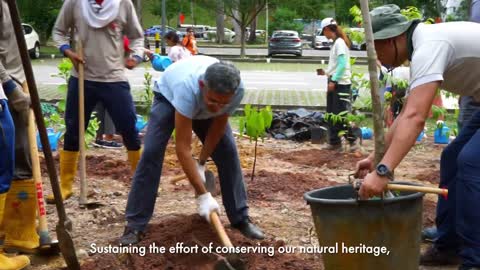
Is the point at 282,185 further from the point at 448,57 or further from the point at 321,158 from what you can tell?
the point at 448,57

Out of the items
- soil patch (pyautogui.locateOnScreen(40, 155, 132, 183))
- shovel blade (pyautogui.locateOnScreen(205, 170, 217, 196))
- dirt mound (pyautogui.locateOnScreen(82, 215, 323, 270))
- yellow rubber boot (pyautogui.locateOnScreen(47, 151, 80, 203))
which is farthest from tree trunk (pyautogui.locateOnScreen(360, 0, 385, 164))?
soil patch (pyautogui.locateOnScreen(40, 155, 132, 183))

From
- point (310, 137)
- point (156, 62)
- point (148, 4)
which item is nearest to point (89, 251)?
point (156, 62)

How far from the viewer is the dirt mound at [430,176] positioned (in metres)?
6.40

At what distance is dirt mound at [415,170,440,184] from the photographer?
6396mm

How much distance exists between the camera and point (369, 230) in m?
3.26

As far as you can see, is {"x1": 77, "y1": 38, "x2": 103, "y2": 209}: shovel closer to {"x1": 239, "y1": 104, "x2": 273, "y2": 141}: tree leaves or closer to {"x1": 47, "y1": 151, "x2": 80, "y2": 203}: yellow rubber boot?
{"x1": 47, "y1": 151, "x2": 80, "y2": 203}: yellow rubber boot

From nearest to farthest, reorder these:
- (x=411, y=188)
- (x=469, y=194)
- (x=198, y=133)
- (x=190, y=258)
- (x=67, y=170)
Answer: (x=411, y=188) → (x=469, y=194) → (x=190, y=258) → (x=198, y=133) → (x=67, y=170)

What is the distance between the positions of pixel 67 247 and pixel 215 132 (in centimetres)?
106

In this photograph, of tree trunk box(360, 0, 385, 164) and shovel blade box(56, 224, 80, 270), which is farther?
shovel blade box(56, 224, 80, 270)

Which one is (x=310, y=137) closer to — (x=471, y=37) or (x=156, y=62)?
(x=156, y=62)

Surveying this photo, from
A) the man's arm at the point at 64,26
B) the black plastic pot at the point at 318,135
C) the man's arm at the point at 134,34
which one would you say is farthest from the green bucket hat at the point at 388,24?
the black plastic pot at the point at 318,135

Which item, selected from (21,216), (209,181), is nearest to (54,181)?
(21,216)

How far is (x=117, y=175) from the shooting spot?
6.45 m

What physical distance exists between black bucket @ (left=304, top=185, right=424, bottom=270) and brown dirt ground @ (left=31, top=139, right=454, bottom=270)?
2.02ft
